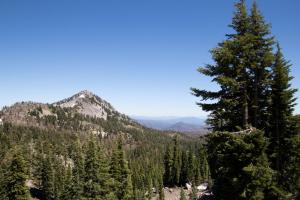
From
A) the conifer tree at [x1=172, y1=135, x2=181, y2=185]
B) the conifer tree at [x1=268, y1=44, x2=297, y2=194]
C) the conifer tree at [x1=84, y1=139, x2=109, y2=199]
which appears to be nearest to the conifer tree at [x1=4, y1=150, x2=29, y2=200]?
the conifer tree at [x1=84, y1=139, x2=109, y2=199]

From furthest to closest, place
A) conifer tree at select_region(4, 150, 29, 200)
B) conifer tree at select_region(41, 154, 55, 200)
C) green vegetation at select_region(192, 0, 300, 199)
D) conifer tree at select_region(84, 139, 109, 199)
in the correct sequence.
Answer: conifer tree at select_region(41, 154, 55, 200)
conifer tree at select_region(84, 139, 109, 199)
conifer tree at select_region(4, 150, 29, 200)
green vegetation at select_region(192, 0, 300, 199)

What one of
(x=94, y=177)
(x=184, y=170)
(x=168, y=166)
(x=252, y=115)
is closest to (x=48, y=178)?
(x=168, y=166)

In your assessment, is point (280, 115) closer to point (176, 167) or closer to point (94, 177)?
point (94, 177)

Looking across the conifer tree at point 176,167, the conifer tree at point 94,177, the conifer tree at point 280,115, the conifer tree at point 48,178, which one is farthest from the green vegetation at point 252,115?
the conifer tree at point 176,167

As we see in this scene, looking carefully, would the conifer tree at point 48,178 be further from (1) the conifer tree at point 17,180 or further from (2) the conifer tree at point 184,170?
(1) the conifer tree at point 17,180

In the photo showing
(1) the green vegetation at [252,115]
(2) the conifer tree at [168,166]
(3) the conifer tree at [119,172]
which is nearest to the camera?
(1) the green vegetation at [252,115]

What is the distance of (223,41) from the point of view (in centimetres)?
2617

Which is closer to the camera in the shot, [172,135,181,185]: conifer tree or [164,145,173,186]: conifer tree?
[172,135,181,185]: conifer tree

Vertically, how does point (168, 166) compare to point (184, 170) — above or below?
above

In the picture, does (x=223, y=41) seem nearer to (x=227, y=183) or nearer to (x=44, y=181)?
(x=227, y=183)

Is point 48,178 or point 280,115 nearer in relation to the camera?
point 280,115

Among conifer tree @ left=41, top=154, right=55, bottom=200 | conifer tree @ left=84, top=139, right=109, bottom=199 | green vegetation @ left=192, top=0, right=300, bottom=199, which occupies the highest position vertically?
green vegetation @ left=192, top=0, right=300, bottom=199

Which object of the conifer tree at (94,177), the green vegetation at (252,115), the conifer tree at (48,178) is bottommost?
the conifer tree at (48,178)

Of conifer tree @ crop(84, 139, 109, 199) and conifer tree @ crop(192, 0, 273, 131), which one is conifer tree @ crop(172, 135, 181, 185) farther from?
conifer tree @ crop(192, 0, 273, 131)
